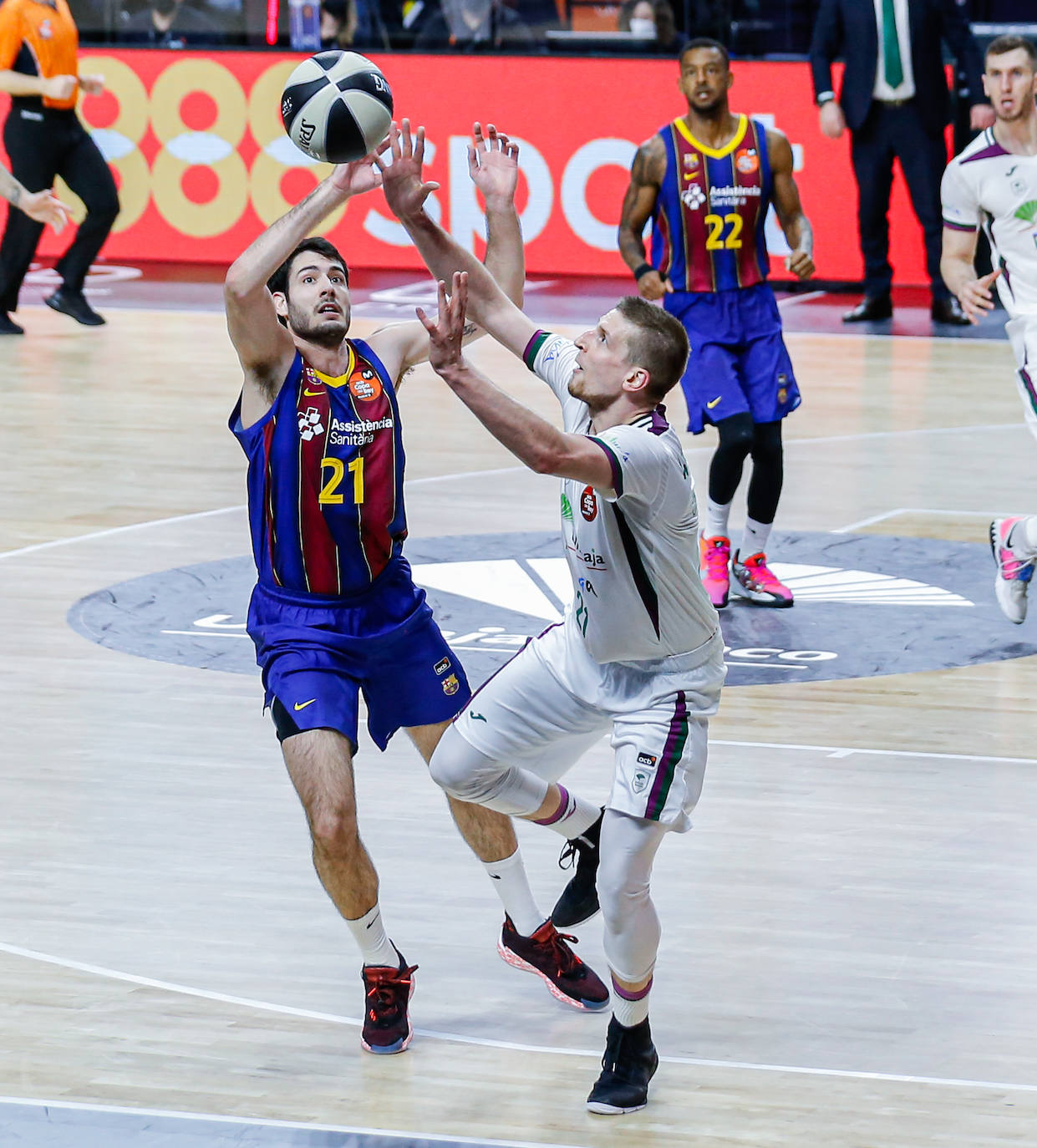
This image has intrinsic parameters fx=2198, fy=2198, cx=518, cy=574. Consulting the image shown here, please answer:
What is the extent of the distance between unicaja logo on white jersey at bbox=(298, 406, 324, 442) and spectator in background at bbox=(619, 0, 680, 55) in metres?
13.6

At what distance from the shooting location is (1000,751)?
7.03m

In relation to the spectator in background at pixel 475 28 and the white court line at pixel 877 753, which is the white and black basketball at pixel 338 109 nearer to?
the white court line at pixel 877 753

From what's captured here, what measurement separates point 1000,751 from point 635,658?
2.60 metres

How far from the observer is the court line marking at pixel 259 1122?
14.1 feet

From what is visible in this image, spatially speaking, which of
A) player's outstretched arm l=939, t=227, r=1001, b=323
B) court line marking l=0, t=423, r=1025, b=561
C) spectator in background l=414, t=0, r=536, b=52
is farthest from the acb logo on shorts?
spectator in background l=414, t=0, r=536, b=52

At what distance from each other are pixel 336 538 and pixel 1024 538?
409cm

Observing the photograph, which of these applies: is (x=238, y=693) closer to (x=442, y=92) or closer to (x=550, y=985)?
(x=550, y=985)

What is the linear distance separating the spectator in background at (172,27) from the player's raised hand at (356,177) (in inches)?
579

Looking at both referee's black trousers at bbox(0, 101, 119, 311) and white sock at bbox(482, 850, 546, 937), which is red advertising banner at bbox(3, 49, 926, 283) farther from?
white sock at bbox(482, 850, 546, 937)

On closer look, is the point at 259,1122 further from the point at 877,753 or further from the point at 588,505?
the point at 877,753

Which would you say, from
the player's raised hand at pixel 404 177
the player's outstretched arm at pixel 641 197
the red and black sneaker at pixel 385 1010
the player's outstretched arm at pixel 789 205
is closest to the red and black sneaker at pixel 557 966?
the red and black sneaker at pixel 385 1010

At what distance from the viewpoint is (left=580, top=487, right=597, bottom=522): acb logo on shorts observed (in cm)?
474

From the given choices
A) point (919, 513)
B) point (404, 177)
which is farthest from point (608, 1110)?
point (919, 513)

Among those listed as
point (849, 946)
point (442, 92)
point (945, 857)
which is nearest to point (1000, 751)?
point (945, 857)
